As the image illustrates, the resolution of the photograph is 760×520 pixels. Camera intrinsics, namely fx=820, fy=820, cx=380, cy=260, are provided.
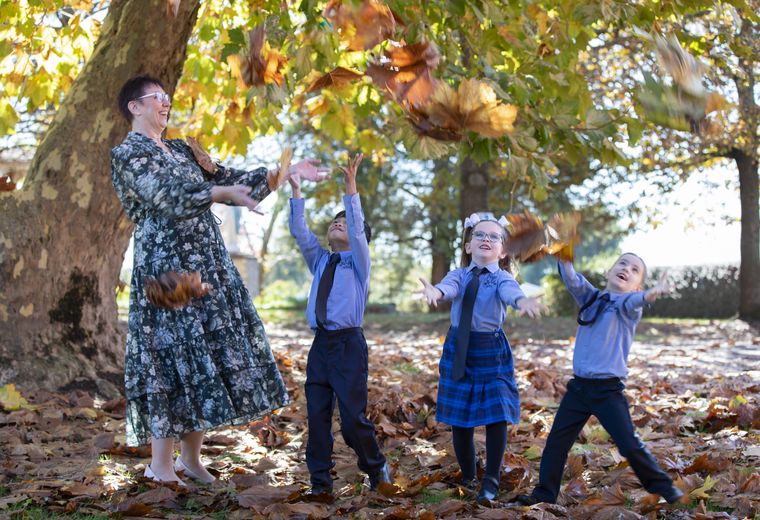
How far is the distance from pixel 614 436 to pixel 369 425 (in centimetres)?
112

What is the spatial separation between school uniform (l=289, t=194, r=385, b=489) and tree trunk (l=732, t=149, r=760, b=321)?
44.9ft

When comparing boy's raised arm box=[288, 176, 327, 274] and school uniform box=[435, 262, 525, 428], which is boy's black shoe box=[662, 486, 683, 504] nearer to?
school uniform box=[435, 262, 525, 428]

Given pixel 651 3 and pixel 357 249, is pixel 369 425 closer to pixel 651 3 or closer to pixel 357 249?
pixel 357 249

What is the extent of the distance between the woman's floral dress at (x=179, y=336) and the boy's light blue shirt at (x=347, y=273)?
0.30 metres

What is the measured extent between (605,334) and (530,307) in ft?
1.45

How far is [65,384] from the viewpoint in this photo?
6008 millimetres

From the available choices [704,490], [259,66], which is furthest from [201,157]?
[704,490]

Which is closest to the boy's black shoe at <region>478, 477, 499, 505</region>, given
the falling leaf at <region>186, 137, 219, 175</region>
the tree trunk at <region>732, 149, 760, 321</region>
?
the falling leaf at <region>186, 137, 219, 175</region>

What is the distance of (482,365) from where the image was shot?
396 cm

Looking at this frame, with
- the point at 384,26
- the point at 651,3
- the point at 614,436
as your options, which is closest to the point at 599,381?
the point at 614,436

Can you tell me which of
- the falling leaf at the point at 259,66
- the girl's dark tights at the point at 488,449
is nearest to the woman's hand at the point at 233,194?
the falling leaf at the point at 259,66

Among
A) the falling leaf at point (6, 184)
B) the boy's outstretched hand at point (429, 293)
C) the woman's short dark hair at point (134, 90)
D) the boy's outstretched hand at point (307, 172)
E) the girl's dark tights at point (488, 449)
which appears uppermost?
the woman's short dark hair at point (134, 90)

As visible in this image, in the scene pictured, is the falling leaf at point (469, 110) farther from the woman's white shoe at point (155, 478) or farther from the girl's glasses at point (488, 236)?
the woman's white shoe at point (155, 478)

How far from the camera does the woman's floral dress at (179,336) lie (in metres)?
3.81
